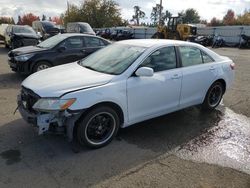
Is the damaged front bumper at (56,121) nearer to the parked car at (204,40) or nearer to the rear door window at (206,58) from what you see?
the rear door window at (206,58)

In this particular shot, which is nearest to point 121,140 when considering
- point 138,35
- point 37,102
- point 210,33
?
point 37,102

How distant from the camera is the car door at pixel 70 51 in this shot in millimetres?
8609

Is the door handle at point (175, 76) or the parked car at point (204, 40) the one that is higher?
the door handle at point (175, 76)

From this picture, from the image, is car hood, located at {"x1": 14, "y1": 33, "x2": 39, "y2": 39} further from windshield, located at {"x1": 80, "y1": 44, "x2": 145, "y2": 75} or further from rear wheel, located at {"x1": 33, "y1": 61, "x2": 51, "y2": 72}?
windshield, located at {"x1": 80, "y1": 44, "x2": 145, "y2": 75}

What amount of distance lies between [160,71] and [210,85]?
1545mm

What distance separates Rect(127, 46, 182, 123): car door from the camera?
4.23 metres

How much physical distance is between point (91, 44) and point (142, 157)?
628cm

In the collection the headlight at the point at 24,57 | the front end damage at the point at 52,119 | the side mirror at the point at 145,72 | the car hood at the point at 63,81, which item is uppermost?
the side mirror at the point at 145,72

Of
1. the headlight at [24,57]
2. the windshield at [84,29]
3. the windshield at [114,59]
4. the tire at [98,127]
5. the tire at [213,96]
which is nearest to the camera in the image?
the tire at [98,127]

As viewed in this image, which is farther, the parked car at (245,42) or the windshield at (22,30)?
the parked car at (245,42)

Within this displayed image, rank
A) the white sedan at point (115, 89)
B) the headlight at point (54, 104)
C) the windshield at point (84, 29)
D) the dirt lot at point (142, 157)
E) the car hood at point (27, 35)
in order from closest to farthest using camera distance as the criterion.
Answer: the dirt lot at point (142, 157) → the headlight at point (54, 104) → the white sedan at point (115, 89) → the car hood at point (27, 35) → the windshield at point (84, 29)

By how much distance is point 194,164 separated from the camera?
3.75 m

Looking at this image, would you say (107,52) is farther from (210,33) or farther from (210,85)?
(210,33)

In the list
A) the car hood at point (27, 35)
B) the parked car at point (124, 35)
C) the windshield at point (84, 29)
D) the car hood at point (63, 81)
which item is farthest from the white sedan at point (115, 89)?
the parked car at point (124, 35)
